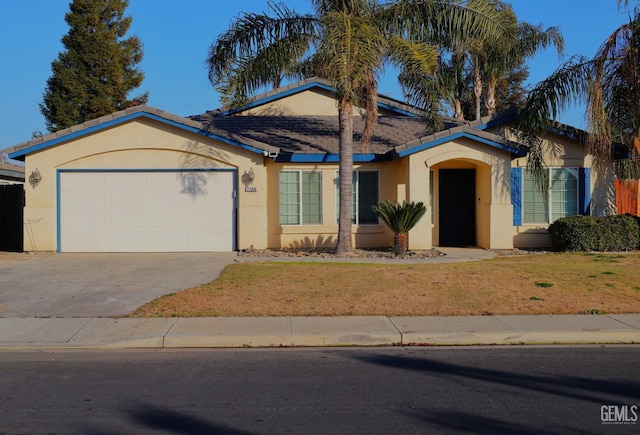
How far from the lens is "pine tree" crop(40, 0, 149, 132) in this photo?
119ft

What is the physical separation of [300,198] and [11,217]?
8661 mm

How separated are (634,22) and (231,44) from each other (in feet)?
34.1

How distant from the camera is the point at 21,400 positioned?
637 cm

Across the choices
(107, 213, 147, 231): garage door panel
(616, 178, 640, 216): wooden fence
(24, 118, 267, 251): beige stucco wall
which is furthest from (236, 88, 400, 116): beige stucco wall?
(616, 178, 640, 216): wooden fence

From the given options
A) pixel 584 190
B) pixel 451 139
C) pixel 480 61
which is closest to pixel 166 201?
pixel 451 139

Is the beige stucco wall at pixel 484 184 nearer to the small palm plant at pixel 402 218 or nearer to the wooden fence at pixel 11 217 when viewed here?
the small palm plant at pixel 402 218

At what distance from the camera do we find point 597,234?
16844 mm

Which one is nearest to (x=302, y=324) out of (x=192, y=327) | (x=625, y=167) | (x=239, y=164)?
(x=192, y=327)

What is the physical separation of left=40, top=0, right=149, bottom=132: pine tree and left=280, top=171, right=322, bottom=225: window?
72.8 ft

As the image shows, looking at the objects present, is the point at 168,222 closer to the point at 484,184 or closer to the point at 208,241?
the point at 208,241

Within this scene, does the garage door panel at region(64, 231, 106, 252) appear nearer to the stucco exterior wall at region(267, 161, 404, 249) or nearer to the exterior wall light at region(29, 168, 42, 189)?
the exterior wall light at region(29, 168, 42, 189)

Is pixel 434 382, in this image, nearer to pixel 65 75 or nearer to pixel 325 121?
pixel 325 121

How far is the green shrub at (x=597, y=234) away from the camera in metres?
16.8

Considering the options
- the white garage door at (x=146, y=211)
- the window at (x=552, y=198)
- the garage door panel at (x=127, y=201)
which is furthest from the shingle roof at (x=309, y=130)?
the window at (x=552, y=198)
